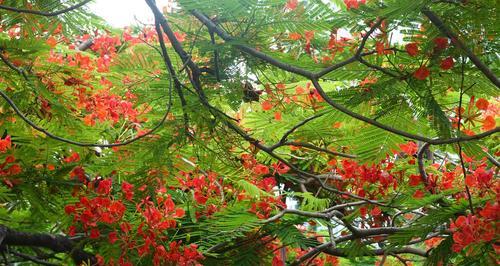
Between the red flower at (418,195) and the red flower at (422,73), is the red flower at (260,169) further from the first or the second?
the red flower at (422,73)

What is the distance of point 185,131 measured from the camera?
2398 mm

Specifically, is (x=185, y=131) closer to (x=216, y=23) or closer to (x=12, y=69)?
(x=216, y=23)

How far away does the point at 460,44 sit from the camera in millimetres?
1815

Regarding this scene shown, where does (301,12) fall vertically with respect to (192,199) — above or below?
above

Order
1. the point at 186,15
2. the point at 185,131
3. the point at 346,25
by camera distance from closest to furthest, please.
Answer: the point at 346,25, the point at 186,15, the point at 185,131

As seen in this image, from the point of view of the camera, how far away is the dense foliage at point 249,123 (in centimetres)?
197

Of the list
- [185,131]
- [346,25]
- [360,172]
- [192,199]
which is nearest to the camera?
[346,25]

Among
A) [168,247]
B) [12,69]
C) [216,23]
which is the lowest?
[168,247]

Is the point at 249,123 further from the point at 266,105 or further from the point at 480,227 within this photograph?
the point at 480,227

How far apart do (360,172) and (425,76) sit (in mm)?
1137

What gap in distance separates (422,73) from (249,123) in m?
1.23

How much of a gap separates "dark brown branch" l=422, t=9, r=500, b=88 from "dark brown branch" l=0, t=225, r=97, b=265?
2052mm

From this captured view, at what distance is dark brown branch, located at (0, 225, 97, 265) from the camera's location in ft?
10.6

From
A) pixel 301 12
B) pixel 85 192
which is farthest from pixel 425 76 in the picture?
pixel 85 192
